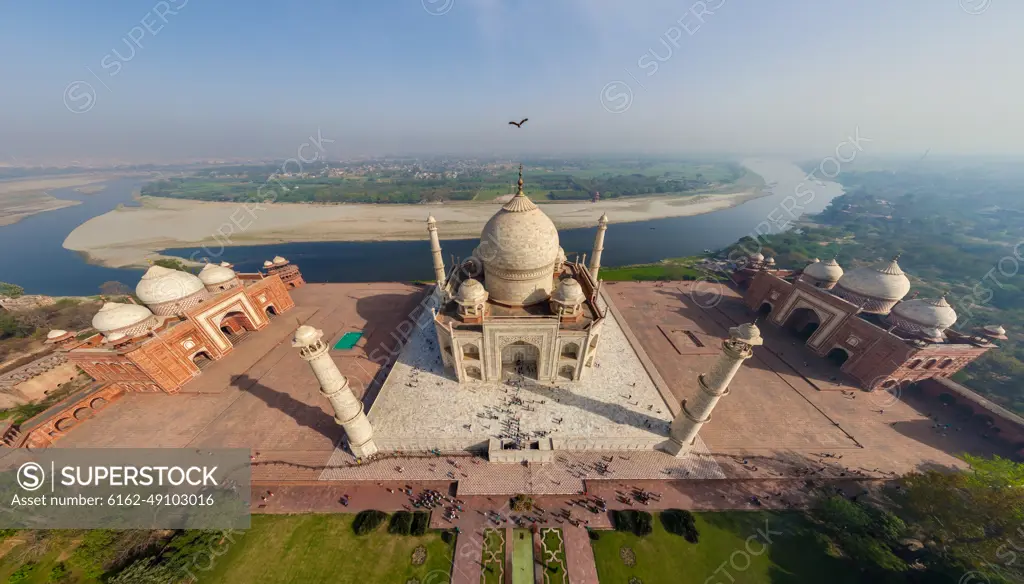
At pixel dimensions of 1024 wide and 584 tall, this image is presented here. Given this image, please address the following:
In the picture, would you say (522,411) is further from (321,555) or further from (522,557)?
(321,555)

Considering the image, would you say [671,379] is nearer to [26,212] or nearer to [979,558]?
[979,558]

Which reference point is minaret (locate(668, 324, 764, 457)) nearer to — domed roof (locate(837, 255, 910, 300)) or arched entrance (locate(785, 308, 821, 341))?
domed roof (locate(837, 255, 910, 300))

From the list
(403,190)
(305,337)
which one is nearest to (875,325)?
(305,337)

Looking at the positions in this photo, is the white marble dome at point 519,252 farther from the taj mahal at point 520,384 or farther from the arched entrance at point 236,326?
the arched entrance at point 236,326

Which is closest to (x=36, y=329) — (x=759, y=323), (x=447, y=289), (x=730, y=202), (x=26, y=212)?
(x=447, y=289)

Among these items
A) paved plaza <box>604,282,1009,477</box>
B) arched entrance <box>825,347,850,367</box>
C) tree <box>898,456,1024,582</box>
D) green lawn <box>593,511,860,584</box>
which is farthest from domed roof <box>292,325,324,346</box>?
arched entrance <box>825,347,850,367</box>

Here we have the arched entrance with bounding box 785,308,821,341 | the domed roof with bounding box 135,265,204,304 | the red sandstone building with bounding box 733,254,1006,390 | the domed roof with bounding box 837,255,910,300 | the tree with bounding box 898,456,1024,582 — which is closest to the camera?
the tree with bounding box 898,456,1024,582
